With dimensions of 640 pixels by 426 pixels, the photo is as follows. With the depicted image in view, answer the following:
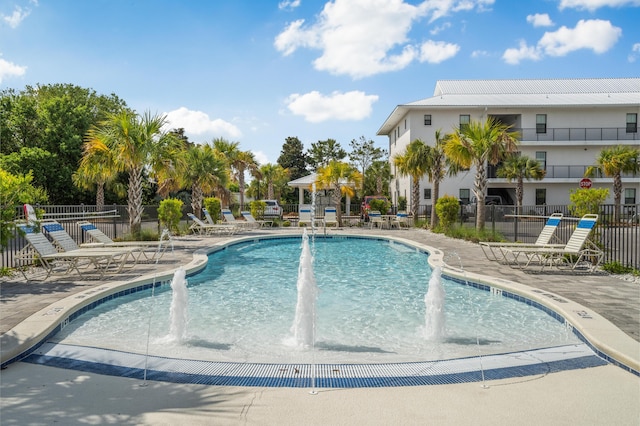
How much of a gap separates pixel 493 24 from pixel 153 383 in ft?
45.9

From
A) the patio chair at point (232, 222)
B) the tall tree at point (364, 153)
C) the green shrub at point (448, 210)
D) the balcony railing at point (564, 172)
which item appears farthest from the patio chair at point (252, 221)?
the tall tree at point (364, 153)

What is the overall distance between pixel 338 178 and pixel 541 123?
17989 millimetres

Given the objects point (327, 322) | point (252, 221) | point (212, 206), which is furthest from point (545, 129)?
point (327, 322)

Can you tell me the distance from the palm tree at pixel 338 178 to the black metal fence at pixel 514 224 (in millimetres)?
4501

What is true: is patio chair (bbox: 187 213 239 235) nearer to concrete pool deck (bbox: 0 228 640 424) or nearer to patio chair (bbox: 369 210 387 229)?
patio chair (bbox: 369 210 387 229)

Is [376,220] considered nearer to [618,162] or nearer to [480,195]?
[480,195]

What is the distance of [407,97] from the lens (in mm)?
33375

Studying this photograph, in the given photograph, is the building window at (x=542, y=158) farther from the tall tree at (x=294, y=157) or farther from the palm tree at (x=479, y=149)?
the tall tree at (x=294, y=157)

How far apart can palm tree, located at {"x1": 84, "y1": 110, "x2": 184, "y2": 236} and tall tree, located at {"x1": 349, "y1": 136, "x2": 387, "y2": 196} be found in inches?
1532

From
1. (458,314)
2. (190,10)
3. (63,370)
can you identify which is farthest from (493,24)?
(63,370)

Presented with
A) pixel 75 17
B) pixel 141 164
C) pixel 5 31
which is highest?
pixel 75 17

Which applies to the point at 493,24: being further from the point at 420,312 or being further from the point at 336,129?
the point at 336,129

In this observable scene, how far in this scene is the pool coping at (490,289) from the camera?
4465 millimetres

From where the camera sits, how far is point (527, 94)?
35.3 metres
